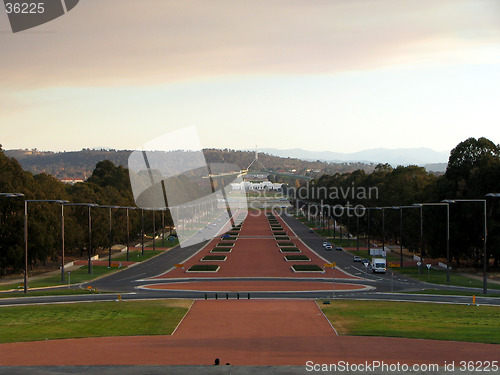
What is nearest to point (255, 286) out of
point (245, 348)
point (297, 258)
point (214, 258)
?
point (245, 348)

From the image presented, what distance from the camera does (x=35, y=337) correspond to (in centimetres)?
4084

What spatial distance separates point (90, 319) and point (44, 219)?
42.9m

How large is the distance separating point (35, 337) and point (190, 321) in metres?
11.5

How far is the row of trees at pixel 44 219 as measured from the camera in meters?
81.1

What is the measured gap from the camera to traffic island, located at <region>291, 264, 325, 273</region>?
275 ft

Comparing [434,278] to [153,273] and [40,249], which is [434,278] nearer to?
[153,273]

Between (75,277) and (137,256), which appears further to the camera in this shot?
(137,256)

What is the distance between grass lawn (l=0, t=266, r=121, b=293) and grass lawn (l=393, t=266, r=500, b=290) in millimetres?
42182

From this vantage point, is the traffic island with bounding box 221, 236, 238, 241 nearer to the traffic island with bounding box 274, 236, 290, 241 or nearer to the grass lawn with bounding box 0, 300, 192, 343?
the traffic island with bounding box 274, 236, 290, 241

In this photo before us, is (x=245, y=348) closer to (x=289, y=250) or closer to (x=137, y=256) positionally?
(x=137, y=256)

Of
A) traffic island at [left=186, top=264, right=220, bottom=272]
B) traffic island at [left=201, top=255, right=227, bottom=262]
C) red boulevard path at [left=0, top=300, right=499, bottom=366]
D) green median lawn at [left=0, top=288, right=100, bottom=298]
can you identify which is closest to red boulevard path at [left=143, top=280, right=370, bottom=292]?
green median lawn at [left=0, top=288, right=100, bottom=298]

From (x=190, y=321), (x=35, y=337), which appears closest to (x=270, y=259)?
(x=190, y=321)

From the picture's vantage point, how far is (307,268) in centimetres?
8575

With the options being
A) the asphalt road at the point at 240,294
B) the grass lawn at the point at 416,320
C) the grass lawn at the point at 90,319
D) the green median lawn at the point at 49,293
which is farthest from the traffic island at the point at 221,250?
the grass lawn at the point at 416,320
